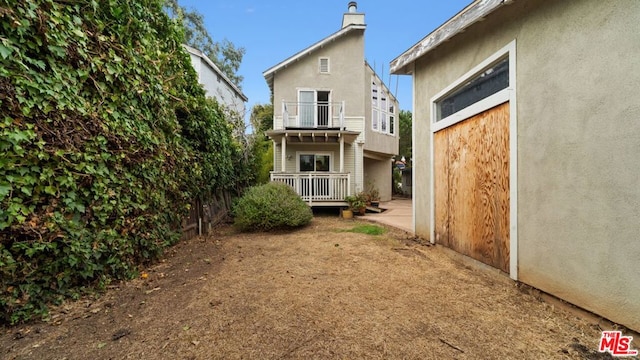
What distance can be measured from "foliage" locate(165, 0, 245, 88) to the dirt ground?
21.6 m

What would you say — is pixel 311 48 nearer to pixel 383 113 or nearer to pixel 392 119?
pixel 383 113

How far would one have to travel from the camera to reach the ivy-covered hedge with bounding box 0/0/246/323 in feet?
6.19

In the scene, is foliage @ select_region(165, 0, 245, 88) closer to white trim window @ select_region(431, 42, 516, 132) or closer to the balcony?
the balcony

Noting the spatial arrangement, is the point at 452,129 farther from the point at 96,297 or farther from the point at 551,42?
the point at 96,297

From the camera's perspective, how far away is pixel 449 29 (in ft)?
11.9

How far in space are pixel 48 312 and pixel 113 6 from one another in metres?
3.00

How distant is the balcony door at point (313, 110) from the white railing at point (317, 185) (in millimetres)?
3183

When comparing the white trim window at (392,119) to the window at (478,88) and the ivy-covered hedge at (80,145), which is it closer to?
the window at (478,88)

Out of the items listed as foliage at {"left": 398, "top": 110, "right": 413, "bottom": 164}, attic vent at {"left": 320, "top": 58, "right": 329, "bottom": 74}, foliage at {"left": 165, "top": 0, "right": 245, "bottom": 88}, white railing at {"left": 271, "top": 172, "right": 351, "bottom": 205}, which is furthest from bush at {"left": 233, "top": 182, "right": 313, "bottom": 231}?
foliage at {"left": 165, "top": 0, "right": 245, "bottom": 88}

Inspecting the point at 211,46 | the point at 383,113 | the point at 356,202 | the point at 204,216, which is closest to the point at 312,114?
the point at 383,113

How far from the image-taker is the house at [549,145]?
6.43 ft

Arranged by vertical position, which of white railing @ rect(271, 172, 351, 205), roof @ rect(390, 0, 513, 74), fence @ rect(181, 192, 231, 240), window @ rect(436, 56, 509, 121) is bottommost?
fence @ rect(181, 192, 231, 240)

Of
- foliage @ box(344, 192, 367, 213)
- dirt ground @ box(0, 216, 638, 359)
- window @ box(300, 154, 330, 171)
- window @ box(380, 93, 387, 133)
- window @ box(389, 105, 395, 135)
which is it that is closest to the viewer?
dirt ground @ box(0, 216, 638, 359)

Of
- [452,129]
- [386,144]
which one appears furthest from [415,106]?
[386,144]
